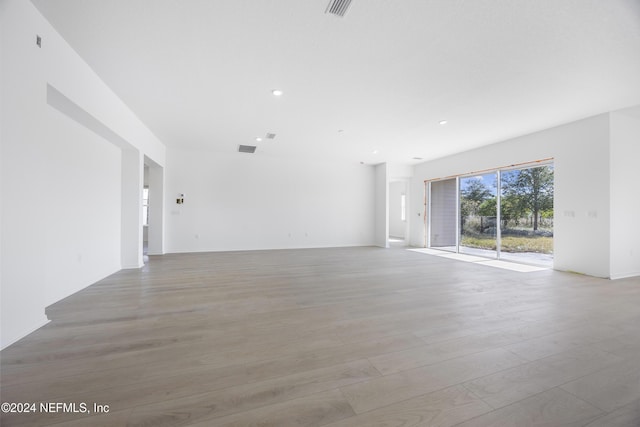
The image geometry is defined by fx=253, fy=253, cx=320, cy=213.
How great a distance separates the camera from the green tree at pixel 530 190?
18.1ft

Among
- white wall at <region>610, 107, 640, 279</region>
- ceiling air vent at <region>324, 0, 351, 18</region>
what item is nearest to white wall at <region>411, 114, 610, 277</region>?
white wall at <region>610, 107, 640, 279</region>

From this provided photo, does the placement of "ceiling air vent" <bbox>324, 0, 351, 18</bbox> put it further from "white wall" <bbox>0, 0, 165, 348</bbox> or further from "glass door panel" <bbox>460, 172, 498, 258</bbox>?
"glass door panel" <bbox>460, 172, 498, 258</bbox>

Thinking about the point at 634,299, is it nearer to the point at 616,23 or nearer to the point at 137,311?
the point at 616,23

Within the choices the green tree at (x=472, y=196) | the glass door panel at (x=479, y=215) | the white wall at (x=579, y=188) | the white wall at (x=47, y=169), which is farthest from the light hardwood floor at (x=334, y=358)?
the green tree at (x=472, y=196)

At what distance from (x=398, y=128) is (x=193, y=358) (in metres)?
5.19

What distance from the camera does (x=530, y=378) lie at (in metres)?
1.69

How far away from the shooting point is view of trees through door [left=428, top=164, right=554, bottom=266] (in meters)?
5.61

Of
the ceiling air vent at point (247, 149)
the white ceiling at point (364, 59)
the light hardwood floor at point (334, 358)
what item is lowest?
the light hardwood floor at point (334, 358)

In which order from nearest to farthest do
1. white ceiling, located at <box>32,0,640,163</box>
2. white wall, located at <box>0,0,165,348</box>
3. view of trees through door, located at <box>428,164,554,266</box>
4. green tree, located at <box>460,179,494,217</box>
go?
white wall, located at <box>0,0,165,348</box> < white ceiling, located at <box>32,0,640,163</box> < view of trees through door, located at <box>428,164,554,266</box> < green tree, located at <box>460,179,494,217</box>

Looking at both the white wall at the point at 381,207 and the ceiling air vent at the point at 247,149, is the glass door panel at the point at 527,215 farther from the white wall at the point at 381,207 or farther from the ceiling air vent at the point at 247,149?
the ceiling air vent at the point at 247,149

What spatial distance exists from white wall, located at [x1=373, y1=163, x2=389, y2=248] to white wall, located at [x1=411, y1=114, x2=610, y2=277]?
384 centimetres

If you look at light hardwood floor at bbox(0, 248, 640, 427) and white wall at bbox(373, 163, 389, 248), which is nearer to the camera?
light hardwood floor at bbox(0, 248, 640, 427)

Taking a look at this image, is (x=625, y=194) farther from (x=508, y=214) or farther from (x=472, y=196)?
(x=472, y=196)

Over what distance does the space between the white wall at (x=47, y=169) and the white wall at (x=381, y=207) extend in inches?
280
